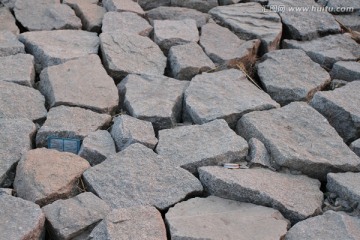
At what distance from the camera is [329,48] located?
3535 millimetres

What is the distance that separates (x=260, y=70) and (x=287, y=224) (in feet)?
4.26

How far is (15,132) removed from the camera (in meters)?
2.46

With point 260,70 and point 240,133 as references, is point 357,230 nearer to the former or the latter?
point 240,133

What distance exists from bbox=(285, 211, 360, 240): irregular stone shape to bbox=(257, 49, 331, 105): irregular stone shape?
3.25ft

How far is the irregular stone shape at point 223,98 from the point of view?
273cm

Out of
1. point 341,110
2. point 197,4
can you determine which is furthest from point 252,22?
point 341,110

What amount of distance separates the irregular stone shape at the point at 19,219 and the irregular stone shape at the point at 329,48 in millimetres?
2083

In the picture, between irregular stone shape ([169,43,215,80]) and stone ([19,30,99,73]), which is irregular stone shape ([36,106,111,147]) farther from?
irregular stone shape ([169,43,215,80])

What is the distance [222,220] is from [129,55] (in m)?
1.39

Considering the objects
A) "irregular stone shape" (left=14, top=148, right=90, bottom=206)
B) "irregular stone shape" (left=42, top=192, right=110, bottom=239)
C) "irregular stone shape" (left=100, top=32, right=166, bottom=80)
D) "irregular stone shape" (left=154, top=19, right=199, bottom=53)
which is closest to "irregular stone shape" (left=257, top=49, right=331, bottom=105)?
"irregular stone shape" (left=154, top=19, right=199, bottom=53)

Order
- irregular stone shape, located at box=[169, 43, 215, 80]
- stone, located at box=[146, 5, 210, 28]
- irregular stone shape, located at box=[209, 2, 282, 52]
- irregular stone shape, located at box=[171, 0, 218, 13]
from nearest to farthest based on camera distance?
1. irregular stone shape, located at box=[169, 43, 215, 80]
2. irregular stone shape, located at box=[209, 2, 282, 52]
3. stone, located at box=[146, 5, 210, 28]
4. irregular stone shape, located at box=[171, 0, 218, 13]

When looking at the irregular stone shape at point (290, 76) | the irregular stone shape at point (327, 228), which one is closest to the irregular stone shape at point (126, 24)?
the irregular stone shape at point (290, 76)

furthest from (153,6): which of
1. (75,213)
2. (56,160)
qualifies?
(75,213)

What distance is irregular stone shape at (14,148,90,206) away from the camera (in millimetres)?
2158
